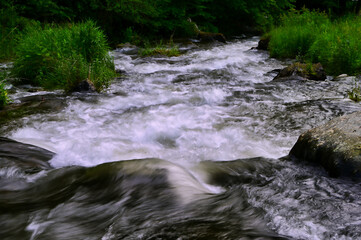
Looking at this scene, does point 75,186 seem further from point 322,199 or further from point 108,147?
point 322,199

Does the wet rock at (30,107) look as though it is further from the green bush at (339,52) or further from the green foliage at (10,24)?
the green bush at (339,52)

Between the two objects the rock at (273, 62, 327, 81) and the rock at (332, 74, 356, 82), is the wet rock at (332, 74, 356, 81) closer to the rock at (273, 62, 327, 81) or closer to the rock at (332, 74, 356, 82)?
the rock at (332, 74, 356, 82)

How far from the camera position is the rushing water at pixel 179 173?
239 centimetres

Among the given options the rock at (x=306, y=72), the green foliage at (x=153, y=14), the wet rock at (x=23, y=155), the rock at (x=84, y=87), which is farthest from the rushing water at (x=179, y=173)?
the green foliage at (x=153, y=14)

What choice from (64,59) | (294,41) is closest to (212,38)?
(294,41)

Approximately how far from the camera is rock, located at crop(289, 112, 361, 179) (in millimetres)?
2994

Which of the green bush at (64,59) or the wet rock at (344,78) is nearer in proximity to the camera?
the green bush at (64,59)

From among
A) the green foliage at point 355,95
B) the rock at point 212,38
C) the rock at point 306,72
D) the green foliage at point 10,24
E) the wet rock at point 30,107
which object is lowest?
the green foliage at point 355,95

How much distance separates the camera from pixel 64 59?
672 cm

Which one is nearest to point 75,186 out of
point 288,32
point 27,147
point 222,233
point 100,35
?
point 27,147

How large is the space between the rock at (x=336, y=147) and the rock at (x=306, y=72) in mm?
4033

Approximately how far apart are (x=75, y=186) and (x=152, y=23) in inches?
539

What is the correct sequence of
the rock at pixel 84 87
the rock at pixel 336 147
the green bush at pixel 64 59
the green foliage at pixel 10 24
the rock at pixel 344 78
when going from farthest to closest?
the green foliage at pixel 10 24 → the rock at pixel 344 78 → the green bush at pixel 64 59 → the rock at pixel 84 87 → the rock at pixel 336 147

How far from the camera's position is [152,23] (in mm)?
15742
